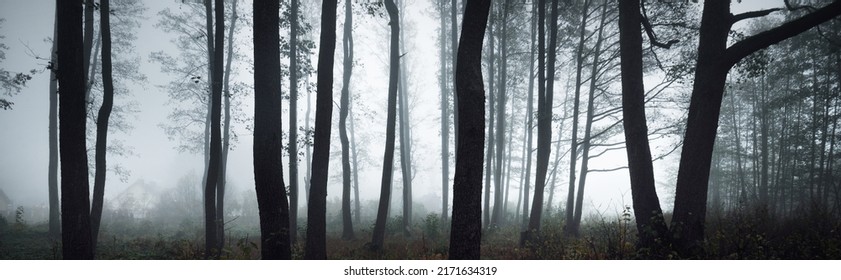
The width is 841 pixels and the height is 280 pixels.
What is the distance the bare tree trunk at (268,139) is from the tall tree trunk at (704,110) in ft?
18.5

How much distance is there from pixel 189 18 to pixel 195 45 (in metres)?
1.28

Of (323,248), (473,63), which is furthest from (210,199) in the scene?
(473,63)

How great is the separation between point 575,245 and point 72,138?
8.44 meters

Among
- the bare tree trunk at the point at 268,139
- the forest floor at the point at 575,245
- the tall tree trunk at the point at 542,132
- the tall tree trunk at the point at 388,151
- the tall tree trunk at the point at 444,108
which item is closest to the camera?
the bare tree trunk at the point at 268,139

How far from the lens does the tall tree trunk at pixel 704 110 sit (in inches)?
197

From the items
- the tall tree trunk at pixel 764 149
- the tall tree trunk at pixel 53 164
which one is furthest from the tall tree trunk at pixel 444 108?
the tall tree trunk at pixel 53 164

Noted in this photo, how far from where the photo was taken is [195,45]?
16.2 meters

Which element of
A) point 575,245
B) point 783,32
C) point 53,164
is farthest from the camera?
point 53,164

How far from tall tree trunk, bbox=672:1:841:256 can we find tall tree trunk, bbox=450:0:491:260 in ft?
11.0

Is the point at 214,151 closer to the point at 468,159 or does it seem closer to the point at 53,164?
the point at 468,159

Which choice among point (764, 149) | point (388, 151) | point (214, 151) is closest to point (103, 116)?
point (214, 151)

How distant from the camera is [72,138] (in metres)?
4.96

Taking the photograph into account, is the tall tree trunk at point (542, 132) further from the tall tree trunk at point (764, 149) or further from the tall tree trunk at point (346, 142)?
the tall tree trunk at point (764, 149)
